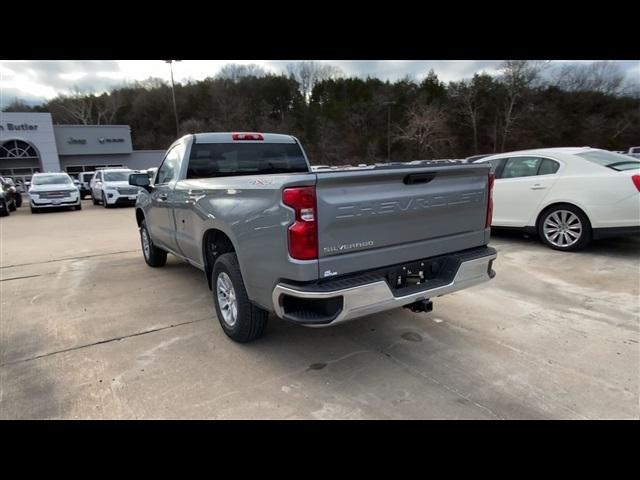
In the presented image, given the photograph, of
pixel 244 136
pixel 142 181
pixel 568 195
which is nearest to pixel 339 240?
pixel 244 136

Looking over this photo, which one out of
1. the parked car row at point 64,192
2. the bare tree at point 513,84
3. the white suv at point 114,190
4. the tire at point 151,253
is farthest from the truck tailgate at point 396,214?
the bare tree at point 513,84

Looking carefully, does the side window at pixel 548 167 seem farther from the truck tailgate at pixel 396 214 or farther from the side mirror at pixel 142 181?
the side mirror at pixel 142 181

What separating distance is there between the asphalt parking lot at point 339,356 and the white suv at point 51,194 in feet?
42.0

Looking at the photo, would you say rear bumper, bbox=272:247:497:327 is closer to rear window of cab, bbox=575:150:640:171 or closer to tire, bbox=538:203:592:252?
tire, bbox=538:203:592:252

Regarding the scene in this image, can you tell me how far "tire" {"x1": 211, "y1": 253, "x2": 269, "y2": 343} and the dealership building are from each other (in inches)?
1601

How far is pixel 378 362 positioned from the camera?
312 cm

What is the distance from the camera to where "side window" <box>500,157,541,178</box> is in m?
6.63

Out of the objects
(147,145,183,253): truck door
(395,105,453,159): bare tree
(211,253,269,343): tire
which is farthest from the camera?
(395,105,453,159): bare tree

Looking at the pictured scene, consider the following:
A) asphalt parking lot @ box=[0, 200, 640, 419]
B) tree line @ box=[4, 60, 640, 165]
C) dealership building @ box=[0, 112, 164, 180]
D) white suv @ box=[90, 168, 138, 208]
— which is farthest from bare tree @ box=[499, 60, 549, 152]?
asphalt parking lot @ box=[0, 200, 640, 419]

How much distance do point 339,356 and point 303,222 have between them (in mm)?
1380

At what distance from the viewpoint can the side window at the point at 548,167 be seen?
248 inches

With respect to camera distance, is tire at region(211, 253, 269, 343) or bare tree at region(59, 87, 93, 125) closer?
tire at region(211, 253, 269, 343)
